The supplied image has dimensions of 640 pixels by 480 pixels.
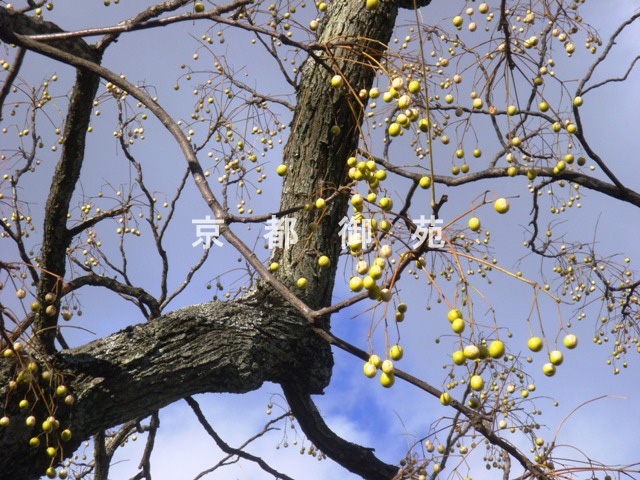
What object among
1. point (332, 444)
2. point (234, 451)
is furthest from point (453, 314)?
point (234, 451)

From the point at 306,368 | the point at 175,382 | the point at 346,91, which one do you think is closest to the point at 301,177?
the point at 346,91

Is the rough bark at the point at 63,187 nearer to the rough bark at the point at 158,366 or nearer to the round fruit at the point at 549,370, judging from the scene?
the rough bark at the point at 158,366

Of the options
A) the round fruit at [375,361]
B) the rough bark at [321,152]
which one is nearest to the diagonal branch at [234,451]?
the rough bark at [321,152]

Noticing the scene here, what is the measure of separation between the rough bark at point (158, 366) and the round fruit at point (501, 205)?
1470 mm

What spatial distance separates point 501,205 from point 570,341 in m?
0.39

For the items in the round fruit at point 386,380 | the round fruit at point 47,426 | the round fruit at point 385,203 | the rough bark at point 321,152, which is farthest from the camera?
the rough bark at point 321,152

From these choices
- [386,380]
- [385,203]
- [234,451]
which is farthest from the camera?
[234,451]

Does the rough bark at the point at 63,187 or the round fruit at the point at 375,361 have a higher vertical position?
the rough bark at the point at 63,187

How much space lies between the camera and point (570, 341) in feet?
5.41

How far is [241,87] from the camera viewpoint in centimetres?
396

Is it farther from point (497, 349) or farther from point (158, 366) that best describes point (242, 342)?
point (497, 349)

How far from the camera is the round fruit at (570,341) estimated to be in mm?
1639

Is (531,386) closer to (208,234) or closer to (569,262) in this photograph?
(569,262)

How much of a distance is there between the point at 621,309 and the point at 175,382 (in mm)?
2920
